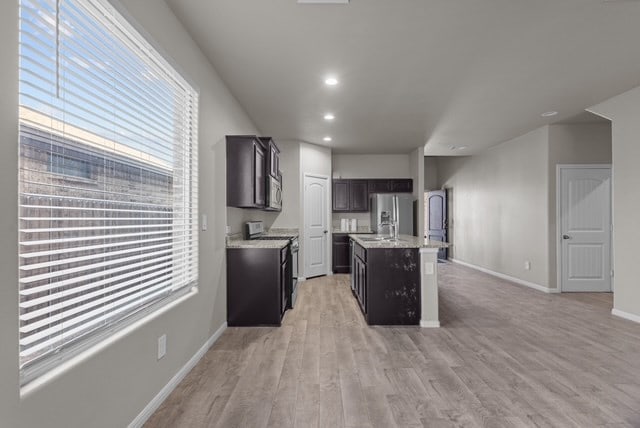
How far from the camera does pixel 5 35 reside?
1076mm

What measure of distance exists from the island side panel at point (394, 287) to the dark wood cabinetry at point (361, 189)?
11.5 feet

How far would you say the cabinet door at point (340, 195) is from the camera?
23.2 ft

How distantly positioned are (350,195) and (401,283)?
3.68 meters

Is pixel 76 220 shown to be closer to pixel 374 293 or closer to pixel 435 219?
pixel 374 293

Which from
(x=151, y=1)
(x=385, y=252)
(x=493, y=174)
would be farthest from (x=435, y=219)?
(x=151, y=1)

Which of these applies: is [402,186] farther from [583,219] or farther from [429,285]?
[429,285]

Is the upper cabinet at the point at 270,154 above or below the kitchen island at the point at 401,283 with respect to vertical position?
above

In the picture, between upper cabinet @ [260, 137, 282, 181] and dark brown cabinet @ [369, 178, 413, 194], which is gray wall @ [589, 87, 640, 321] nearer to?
dark brown cabinet @ [369, 178, 413, 194]

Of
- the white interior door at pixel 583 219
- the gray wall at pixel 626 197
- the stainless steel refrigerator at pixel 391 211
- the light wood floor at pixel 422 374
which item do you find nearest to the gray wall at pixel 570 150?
the white interior door at pixel 583 219

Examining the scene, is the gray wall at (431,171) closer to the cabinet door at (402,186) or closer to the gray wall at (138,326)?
the cabinet door at (402,186)

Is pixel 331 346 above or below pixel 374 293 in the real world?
below

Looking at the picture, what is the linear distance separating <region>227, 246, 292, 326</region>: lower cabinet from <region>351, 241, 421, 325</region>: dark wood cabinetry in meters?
1.02

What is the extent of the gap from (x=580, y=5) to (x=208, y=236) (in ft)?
10.6

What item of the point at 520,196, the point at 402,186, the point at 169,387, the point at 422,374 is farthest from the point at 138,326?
the point at 402,186
